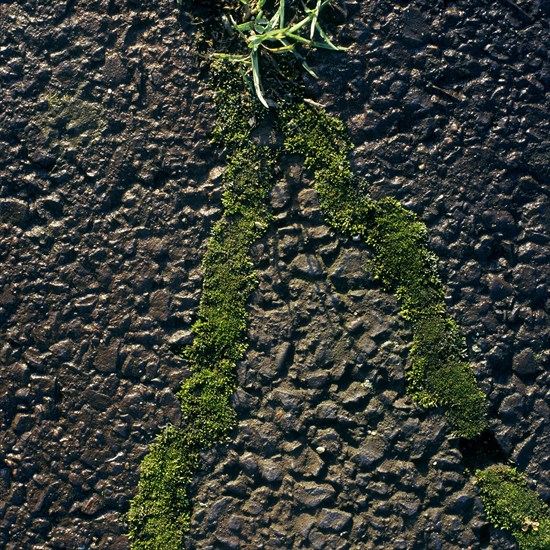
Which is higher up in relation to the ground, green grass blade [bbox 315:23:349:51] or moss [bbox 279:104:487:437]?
green grass blade [bbox 315:23:349:51]

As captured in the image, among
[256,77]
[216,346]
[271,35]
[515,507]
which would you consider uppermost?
[271,35]

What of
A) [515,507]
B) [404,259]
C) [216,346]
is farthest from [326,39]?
[515,507]

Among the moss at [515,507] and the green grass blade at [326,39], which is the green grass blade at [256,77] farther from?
the moss at [515,507]

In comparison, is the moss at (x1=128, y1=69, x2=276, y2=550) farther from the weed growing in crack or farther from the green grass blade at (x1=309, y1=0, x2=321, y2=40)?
the green grass blade at (x1=309, y1=0, x2=321, y2=40)

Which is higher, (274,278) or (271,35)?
(271,35)

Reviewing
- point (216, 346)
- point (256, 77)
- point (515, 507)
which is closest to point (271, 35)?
point (256, 77)

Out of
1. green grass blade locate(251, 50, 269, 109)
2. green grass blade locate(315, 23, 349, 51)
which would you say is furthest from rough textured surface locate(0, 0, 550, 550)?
green grass blade locate(251, 50, 269, 109)

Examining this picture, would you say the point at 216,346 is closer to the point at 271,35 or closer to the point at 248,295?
the point at 248,295
